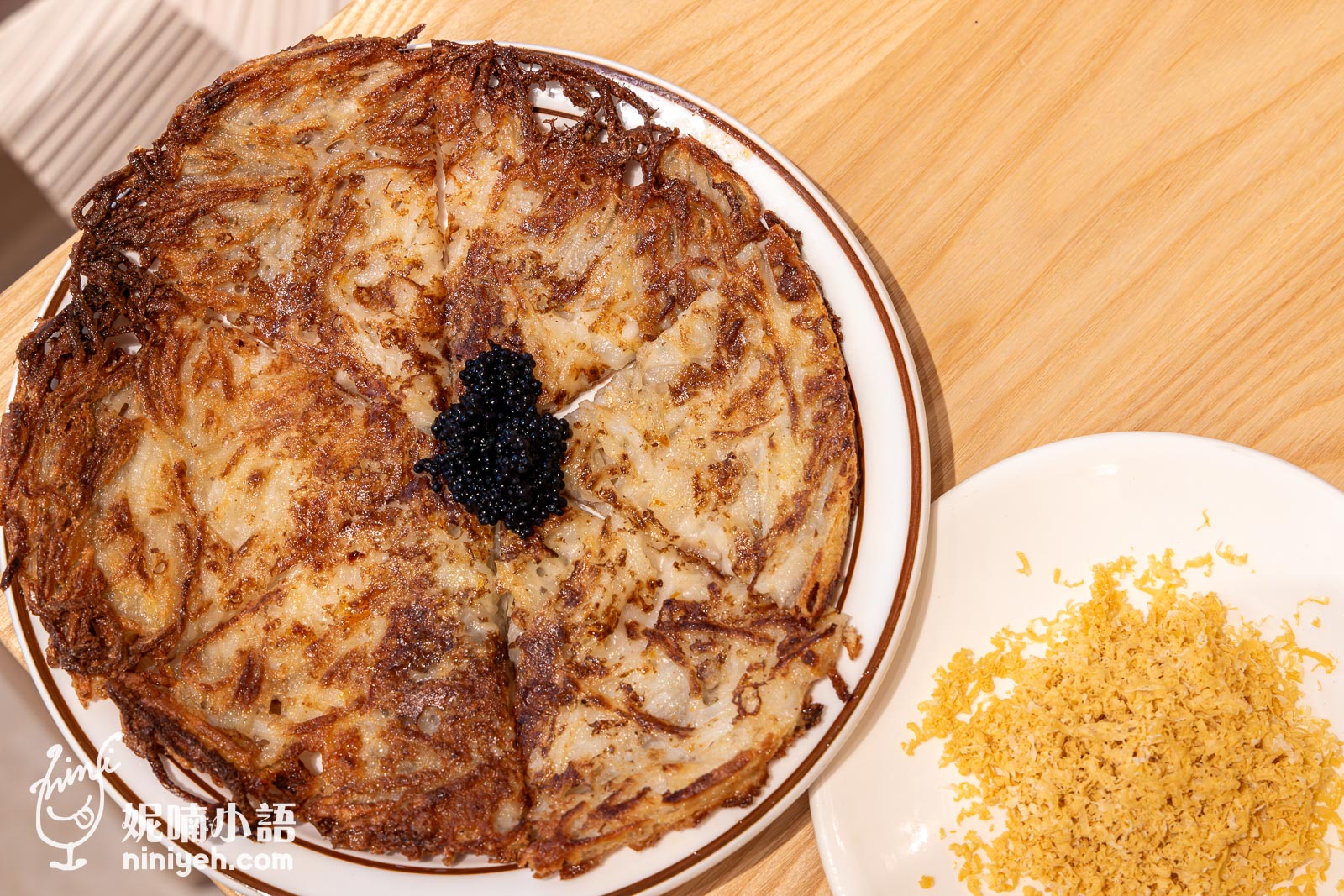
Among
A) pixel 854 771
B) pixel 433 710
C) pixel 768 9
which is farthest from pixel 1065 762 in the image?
pixel 768 9

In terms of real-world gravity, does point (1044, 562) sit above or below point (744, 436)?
below

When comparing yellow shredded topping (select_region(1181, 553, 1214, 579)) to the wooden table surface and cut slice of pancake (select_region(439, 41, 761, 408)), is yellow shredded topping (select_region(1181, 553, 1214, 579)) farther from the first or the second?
cut slice of pancake (select_region(439, 41, 761, 408))

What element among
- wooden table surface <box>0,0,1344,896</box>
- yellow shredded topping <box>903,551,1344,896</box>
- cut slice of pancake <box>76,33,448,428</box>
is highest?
cut slice of pancake <box>76,33,448,428</box>

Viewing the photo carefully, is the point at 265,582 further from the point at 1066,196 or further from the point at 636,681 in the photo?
the point at 1066,196

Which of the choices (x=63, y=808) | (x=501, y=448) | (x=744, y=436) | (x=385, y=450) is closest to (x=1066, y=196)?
(x=744, y=436)

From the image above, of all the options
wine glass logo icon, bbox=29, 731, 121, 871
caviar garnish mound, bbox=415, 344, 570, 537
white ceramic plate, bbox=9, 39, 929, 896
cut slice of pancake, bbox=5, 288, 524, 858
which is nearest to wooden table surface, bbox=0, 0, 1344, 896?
white ceramic plate, bbox=9, 39, 929, 896

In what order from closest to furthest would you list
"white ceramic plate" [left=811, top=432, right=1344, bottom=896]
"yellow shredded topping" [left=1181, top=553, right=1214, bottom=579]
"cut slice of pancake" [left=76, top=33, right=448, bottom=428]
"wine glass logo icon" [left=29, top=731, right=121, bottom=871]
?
"white ceramic plate" [left=811, top=432, right=1344, bottom=896], "yellow shredded topping" [left=1181, top=553, right=1214, bottom=579], "cut slice of pancake" [left=76, top=33, right=448, bottom=428], "wine glass logo icon" [left=29, top=731, right=121, bottom=871]

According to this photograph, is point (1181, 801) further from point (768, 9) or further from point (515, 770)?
point (768, 9)
